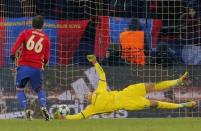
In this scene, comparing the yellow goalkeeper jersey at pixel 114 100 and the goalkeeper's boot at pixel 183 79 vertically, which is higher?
the goalkeeper's boot at pixel 183 79

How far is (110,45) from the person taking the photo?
651 inches

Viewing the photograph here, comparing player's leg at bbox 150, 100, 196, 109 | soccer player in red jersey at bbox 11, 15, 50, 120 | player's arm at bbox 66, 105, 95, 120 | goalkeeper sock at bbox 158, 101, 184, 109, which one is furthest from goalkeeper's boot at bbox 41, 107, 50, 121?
goalkeeper sock at bbox 158, 101, 184, 109

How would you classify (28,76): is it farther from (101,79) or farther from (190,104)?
(190,104)

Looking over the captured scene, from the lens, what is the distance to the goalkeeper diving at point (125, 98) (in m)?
14.8

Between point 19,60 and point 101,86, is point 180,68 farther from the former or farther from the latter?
point 19,60

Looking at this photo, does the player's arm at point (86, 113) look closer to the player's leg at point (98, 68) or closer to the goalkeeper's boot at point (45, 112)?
the player's leg at point (98, 68)

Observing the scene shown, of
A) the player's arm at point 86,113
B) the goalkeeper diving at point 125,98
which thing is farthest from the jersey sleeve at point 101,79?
the player's arm at point 86,113

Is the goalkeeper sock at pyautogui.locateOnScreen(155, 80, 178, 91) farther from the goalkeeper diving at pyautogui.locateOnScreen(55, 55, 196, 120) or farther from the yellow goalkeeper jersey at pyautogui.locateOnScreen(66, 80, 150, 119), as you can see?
the yellow goalkeeper jersey at pyautogui.locateOnScreen(66, 80, 150, 119)

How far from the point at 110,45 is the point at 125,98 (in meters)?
1.91

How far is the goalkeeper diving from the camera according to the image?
14781 millimetres

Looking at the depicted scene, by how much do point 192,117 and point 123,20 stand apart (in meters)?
3.09

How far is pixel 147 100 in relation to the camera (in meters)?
15.0

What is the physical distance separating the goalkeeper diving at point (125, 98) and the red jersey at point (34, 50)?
1710 mm

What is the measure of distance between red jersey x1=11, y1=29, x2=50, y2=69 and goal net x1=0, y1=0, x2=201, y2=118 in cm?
219
